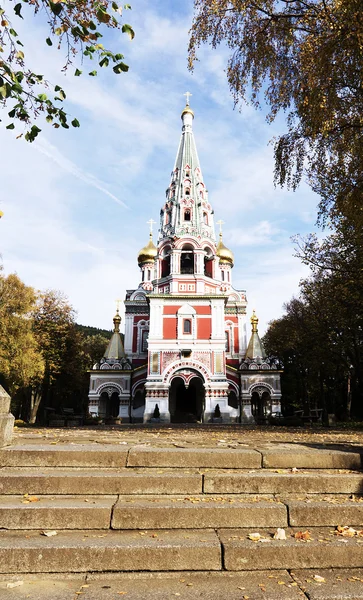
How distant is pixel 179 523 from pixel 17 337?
23587 mm

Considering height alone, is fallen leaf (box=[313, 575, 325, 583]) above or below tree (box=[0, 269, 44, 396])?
below

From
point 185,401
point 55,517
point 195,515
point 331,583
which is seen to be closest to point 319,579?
point 331,583

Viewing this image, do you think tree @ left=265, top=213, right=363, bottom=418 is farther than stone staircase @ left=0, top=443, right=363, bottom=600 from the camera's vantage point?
Yes

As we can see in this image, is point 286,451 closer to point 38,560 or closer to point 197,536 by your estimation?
point 197,536

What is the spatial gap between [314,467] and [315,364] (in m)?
25.1

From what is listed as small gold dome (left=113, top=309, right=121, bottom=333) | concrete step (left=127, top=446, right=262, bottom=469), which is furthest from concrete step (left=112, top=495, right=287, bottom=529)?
small gold dome (left=113, top=309, right=121, bottom=333)

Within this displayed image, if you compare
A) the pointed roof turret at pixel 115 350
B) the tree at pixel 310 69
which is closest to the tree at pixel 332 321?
the tree at pixel 310 69

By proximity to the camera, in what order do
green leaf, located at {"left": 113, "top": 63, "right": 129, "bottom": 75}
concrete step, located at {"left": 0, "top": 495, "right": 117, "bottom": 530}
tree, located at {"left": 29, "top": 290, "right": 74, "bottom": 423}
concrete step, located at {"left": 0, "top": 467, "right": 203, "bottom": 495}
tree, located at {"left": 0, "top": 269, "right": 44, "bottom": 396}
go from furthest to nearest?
tree, located at {"left": 29, "top": 290, "right": 74, "bottom": 423}
tree, located at {"left": 0, "top": 269, "right": 44, "bottom": 396}
green leaf, located at {"left": 113, "top": 63, "right": 129, "bottom": 75}
concrete step, located at {"left": 0, "top": 467, "right": 203, "bottom": 495}
concrete step, located at {"left": 0, "top": 495, "right": 117, "bottom": 530}

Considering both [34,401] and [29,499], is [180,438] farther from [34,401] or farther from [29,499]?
[34,401]

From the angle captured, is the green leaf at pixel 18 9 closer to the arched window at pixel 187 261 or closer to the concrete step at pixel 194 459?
the concrete step at pixel 194 459

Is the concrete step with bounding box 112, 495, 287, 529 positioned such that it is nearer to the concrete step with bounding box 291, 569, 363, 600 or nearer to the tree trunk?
the concrete step with bounding box 291, 569, 363, 600

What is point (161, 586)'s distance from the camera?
3447 mm

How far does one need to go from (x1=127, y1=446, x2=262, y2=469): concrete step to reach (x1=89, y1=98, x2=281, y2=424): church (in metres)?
23.5

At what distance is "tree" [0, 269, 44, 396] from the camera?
81.0 ft
